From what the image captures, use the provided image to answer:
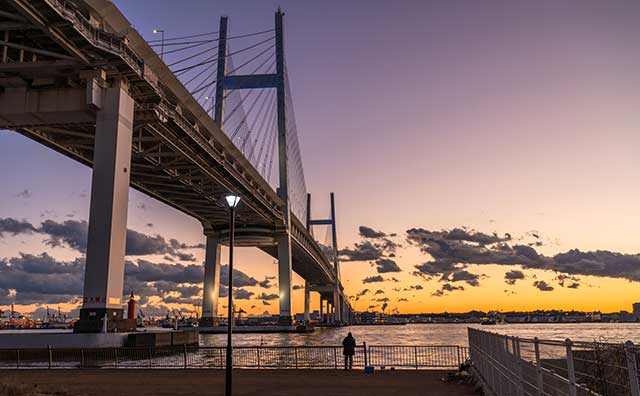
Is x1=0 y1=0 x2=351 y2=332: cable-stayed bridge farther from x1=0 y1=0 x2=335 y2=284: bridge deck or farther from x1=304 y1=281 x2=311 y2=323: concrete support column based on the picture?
x1=304 y1=281 x2=311 y2=323: concrete support column

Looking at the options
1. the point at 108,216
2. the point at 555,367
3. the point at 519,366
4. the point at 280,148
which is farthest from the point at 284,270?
the point at 555,367

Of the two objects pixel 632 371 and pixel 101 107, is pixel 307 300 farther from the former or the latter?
pixel 632 371

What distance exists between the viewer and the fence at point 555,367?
640 centimetres

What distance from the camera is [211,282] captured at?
80.8m

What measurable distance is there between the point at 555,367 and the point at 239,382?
1250 centimetres

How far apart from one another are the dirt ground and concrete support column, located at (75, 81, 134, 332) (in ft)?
11.9

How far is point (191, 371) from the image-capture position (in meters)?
23.0

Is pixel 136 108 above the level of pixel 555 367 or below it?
above

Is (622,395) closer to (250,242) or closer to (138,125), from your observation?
(138,125)

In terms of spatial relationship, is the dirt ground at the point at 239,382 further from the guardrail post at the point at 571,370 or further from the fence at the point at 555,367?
the guardrail post at the point at 571,370

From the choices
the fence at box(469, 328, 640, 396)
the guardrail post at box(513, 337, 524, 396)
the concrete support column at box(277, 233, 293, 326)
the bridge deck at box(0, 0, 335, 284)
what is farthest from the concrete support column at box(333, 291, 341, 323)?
the guardrail post at box(513, 337, 524, 396)

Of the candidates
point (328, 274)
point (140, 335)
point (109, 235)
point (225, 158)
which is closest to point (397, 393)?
point (140, 335)

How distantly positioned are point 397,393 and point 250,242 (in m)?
70.6

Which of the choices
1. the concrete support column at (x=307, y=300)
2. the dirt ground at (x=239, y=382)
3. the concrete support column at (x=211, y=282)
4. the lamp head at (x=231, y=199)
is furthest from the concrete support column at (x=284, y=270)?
the lamp head at (x=231, y=199)
